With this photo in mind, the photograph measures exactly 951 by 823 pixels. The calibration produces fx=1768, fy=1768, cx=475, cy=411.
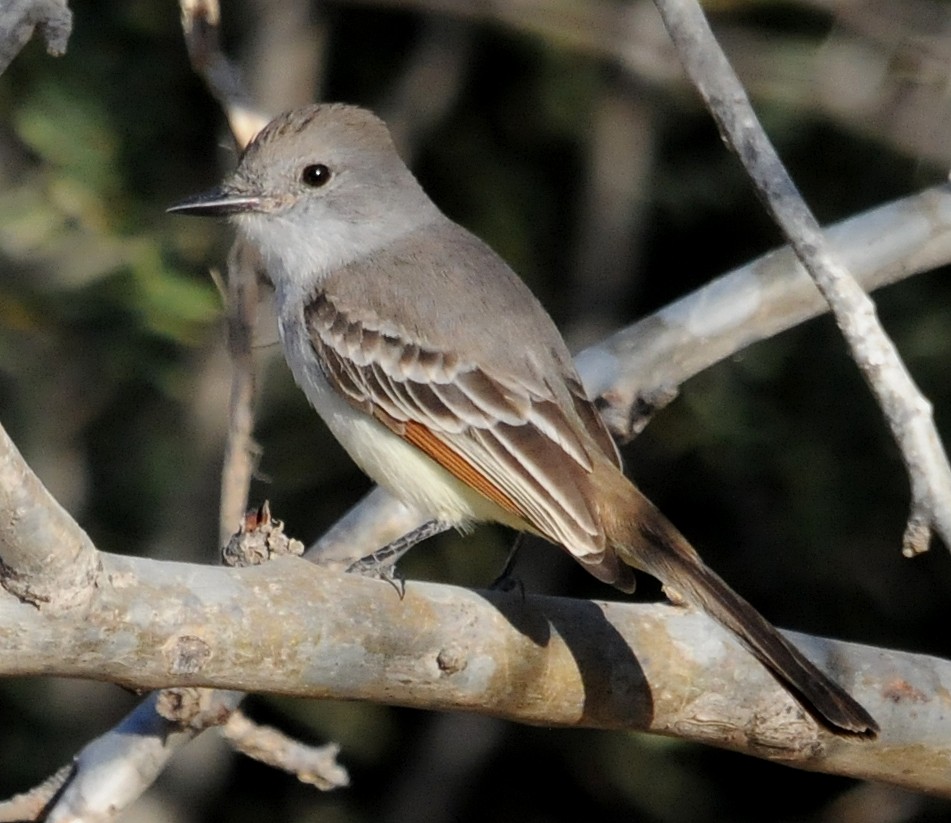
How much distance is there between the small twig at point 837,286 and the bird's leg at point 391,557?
1200 mm

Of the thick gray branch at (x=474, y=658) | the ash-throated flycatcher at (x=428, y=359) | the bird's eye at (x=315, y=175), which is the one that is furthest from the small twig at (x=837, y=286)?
the bird's eye at (x=315, y=175)

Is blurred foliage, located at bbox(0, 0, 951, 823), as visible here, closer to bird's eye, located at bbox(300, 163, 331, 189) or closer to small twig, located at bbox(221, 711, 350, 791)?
bird's eye, located at bbox(300, 163, 331, 189)

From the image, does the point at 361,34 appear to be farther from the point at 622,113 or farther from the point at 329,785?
the point at 329,785

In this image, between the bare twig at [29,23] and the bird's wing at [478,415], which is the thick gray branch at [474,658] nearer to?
the bird's wing at [478,415]

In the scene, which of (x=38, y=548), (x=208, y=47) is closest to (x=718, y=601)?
(x=38, y=548)

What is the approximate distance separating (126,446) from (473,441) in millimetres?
2992

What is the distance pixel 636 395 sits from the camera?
515 centimetres

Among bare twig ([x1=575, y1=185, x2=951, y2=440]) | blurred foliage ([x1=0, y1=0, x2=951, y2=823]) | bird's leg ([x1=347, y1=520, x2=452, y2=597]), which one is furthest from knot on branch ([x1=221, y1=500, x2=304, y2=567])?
blurred foliage ([x1=0, y1=0, x2=951, y2=823])

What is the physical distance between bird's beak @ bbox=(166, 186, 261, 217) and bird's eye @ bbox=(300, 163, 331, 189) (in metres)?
0.17

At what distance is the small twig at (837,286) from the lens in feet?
10.7

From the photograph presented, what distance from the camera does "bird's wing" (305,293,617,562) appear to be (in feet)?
14.9

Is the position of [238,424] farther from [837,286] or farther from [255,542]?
[837,286]

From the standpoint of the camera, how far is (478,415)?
4836 millimetres

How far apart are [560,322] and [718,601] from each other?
3.43 metres
